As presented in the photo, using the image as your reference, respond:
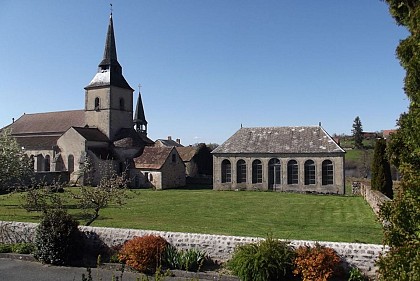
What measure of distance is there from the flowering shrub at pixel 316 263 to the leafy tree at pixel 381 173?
17378 millimetres

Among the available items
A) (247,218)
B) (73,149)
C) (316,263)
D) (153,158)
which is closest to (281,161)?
(153,158)

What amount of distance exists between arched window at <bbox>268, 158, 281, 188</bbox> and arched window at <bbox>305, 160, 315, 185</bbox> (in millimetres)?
2958

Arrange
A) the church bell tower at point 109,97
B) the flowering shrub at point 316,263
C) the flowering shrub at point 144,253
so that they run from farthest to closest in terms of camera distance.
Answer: the church bell tower at point 109,97, the flowering shrub at point 144,253, the flowering shrub at point 316,263

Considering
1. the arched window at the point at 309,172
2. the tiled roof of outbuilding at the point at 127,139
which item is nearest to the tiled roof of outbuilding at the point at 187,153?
the tiled roof of outbuilding at the point at 127,139

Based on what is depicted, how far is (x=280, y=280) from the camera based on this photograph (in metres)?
10.5

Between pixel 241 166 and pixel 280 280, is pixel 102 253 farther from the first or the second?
pixel 241 166

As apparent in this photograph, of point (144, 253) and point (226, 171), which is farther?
point (226, 171)

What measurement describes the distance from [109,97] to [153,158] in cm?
1132

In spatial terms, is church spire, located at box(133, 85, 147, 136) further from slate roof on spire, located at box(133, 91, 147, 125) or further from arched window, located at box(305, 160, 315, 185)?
arched window, located at box(305, 160, 315, 185)

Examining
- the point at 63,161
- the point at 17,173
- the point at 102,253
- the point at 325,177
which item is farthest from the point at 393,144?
the point at 63,161

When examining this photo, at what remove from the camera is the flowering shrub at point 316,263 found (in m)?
10.0

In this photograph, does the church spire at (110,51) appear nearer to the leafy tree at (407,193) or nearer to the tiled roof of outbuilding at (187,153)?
the tiled roof of outbuilding at (187,153)

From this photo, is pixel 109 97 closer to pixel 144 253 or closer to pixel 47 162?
pixel 47 162

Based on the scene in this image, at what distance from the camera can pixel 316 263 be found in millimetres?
10062
